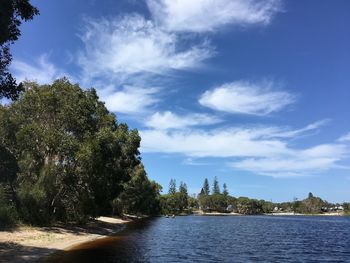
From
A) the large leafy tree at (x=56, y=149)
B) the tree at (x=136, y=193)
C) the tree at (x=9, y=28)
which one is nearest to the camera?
the tree at (x=9, y=28)

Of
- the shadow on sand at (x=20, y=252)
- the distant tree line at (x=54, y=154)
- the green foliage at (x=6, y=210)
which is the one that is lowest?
the shadow on sand at (x=20, y=252)

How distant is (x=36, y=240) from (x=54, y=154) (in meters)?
13.9

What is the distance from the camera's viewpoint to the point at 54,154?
50.2 m

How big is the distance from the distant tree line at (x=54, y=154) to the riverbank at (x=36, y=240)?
101 inches

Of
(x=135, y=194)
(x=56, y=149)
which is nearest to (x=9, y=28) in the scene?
(x=56, y=149)

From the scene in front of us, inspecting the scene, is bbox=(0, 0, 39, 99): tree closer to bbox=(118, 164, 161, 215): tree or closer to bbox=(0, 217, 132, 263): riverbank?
bbox=(0, 217, 132, 263): riverbank

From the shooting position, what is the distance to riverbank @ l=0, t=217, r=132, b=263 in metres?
29.7

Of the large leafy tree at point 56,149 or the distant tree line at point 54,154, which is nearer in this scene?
the distant tree line at point 54,154

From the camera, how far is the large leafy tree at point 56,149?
156ft

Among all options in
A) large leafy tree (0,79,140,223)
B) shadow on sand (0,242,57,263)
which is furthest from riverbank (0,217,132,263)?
large leafy tree (0,79,140,223)

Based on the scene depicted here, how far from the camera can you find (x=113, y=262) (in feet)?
101

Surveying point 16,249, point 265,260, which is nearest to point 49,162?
point 16,249

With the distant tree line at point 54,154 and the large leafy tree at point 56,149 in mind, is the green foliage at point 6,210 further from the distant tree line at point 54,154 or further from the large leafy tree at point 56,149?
the large leafy tree at point 56,149

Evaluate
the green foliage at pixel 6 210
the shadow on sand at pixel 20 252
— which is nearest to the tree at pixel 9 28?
the shadow on sand at pixel 20 252
